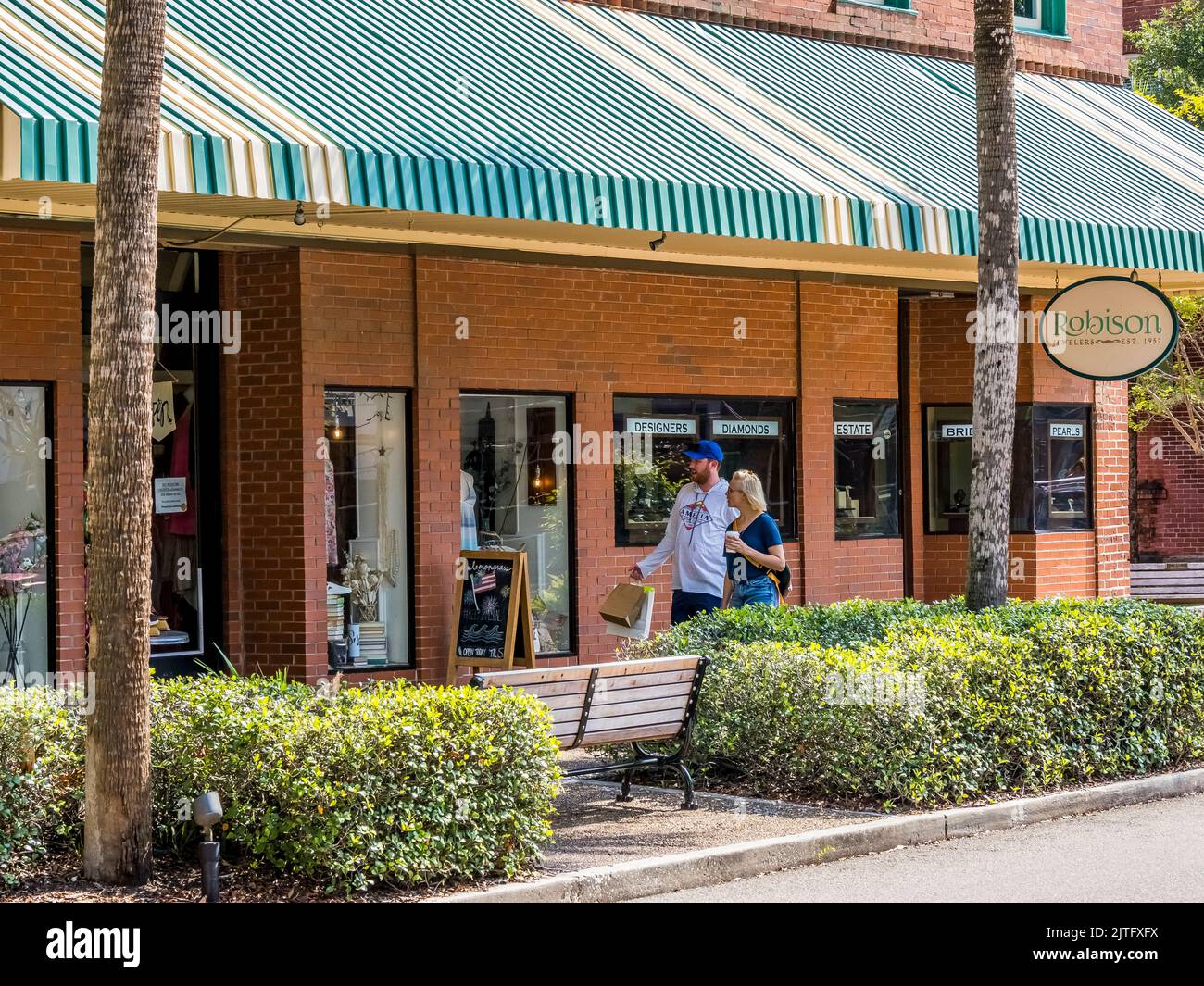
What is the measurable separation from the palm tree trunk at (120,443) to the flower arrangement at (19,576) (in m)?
4.47

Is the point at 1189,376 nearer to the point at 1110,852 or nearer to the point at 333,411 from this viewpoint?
the point at 333,411

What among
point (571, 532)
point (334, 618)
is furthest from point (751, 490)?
point (334, 618)

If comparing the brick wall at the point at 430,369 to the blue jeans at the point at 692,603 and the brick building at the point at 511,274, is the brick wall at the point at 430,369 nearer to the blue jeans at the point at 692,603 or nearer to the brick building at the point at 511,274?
the brick building at the point at 511,274

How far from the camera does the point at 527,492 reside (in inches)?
551

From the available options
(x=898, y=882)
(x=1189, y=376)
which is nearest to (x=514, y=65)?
(x=898, y=882)

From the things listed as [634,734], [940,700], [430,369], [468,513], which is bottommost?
[634,734]

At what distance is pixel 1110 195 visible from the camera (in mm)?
14898

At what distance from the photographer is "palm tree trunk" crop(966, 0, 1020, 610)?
11.1 metres

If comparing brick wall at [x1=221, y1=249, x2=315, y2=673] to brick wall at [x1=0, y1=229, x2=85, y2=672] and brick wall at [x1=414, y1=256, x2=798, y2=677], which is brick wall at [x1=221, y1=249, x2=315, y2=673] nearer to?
brick wall at [x1=414, y1=256, x2=798, y2=677]

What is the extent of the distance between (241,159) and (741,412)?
659 cm

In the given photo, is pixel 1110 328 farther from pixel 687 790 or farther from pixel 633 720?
pixel 633 720

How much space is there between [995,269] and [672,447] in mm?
4221

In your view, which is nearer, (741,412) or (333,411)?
(333,411)

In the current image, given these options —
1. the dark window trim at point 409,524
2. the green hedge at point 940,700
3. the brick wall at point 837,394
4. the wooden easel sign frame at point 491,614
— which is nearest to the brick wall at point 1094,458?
the brick wall at point 837,394
